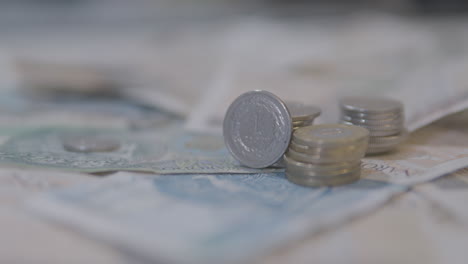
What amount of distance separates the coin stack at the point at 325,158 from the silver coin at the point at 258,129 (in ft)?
0.12

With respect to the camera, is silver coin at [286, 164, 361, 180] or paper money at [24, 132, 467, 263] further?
silver coin at [286, 164, 361, 180]

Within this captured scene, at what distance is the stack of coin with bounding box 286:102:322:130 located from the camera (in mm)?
962

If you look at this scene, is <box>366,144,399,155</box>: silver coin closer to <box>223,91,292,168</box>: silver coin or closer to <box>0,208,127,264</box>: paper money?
<box>223,91,292,168</box>: silver coin

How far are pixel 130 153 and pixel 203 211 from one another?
0.46 m

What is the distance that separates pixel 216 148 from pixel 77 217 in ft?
1.68

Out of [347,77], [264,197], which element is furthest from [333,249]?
[347,77]

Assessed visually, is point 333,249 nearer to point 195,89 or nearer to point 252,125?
point 252,125

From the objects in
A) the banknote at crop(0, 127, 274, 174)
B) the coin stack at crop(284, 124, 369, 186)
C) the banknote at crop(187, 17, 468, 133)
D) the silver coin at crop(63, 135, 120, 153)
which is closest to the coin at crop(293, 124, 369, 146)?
the coin stack at crop(284, 124, 369, 186)

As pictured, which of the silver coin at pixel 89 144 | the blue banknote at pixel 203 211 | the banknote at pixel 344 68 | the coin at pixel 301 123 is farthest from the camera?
the banknote at pixel 344 68

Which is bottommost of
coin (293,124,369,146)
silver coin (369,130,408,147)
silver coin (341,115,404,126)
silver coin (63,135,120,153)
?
silver coin (63,135,120,153)

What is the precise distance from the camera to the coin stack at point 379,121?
1.03 m

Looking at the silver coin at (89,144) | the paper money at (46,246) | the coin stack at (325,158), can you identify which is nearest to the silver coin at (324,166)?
the coin stack at (325,158)

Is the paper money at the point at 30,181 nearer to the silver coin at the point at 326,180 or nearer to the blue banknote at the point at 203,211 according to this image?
the blue banknote at the point at 203,211

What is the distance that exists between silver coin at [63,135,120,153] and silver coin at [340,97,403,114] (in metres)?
0.57
